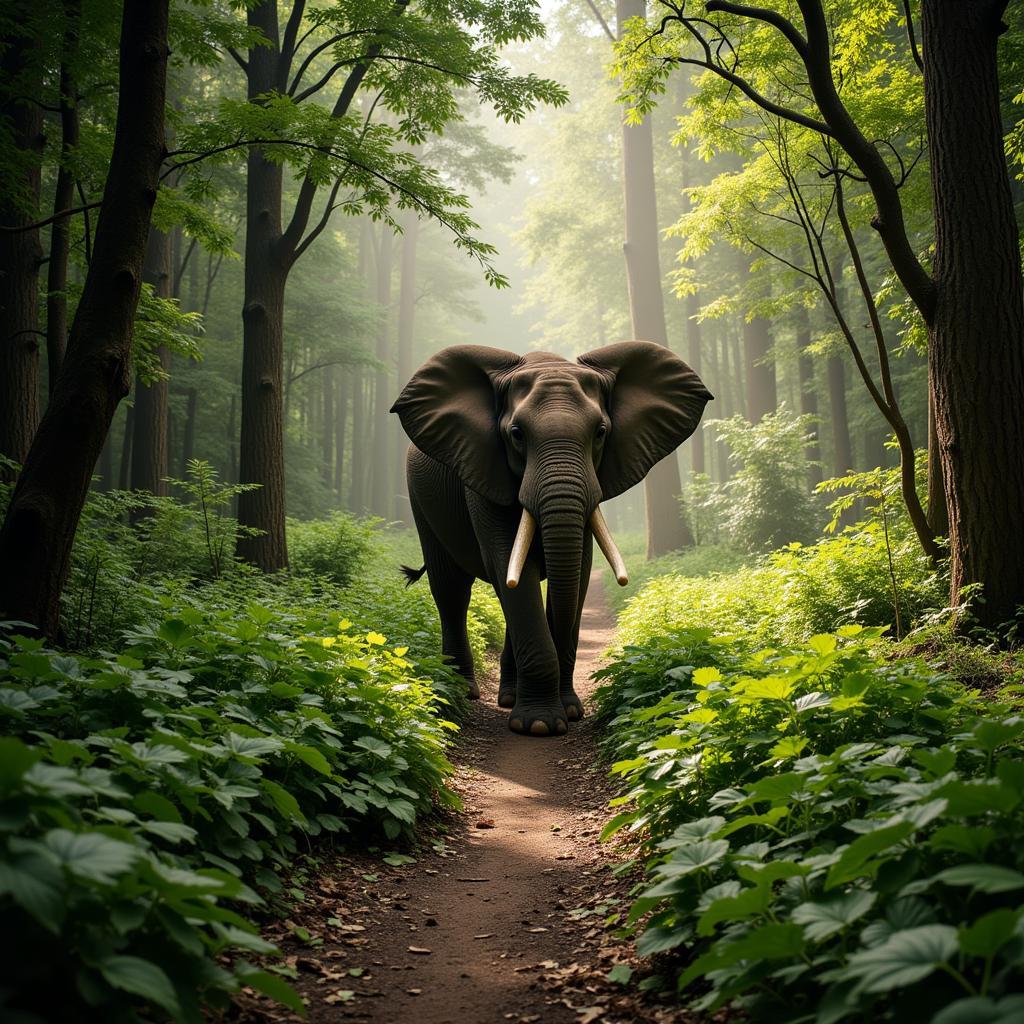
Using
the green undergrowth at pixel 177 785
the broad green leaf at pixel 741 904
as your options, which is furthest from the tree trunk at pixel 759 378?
the broad green leaf at pixel 741 904

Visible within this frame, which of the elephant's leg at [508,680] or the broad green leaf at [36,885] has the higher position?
the broad green leaf at [36,885]

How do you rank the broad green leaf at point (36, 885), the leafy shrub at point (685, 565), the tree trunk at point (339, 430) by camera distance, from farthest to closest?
the tree trunk at point (339, 430)
the leafy shrub at point (685, 565)
the broad green leaf at point (36, 885)

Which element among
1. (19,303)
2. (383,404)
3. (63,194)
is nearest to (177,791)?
(63,194)

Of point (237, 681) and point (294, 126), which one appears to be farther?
point (294, 126)

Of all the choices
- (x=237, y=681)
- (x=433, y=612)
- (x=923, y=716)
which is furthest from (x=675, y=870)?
(x=433, y=612)

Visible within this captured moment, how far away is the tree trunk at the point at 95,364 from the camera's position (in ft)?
15.5

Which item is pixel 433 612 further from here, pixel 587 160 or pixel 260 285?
pixel 587 160

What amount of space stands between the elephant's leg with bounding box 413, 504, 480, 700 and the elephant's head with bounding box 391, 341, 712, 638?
204 centimetres

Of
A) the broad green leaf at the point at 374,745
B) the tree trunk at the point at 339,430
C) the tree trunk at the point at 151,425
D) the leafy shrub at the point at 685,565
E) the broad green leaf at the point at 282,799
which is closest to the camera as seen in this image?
the broad green leaf at the point at 282,799

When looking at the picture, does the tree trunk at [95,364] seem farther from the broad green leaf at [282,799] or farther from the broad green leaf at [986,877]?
the broad green leaf at [986,877]

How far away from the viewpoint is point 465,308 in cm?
3656

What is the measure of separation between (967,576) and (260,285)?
8973 mm

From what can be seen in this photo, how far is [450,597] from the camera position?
9133mm

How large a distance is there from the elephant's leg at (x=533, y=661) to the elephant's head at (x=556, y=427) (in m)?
0.24
